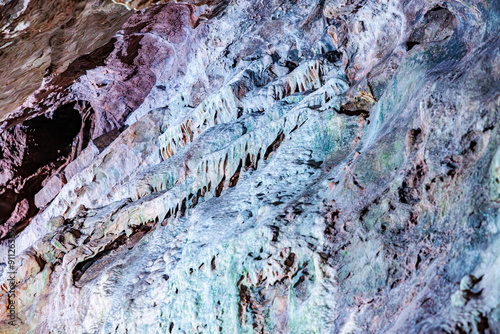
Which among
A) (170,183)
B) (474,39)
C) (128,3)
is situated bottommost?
(170,183)

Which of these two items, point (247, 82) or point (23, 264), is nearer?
point (23, 264)

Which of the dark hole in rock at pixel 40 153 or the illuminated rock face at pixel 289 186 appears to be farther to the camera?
the dark hole in rock at pixel 40 153

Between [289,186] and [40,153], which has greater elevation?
[40,153]

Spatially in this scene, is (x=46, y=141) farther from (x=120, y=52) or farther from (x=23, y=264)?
(x=23, y=264)

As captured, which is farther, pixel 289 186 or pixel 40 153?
pixel 40 153

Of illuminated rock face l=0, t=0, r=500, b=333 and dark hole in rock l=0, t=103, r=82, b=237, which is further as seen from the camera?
dark hole in rock l=0, t=103, r=82, b=237

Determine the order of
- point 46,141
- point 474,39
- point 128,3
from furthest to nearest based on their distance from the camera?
point 46,141 < point 128,3 < point 474,39

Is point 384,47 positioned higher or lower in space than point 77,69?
lower

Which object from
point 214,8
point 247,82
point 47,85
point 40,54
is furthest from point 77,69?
point 247,82
